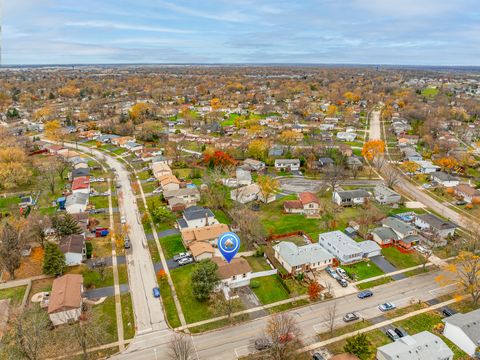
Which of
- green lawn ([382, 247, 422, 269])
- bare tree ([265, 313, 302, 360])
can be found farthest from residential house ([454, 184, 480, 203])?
bare tree ([265, 313, 302, 360])

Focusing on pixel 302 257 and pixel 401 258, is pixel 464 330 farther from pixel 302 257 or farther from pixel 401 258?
pixel 302 257

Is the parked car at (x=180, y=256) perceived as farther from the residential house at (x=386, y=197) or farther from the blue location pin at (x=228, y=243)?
the residential house at (x=386, y=197)

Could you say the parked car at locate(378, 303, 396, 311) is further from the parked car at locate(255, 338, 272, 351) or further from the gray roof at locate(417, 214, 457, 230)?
the gray roof at locate(417, 214, 457, 230)

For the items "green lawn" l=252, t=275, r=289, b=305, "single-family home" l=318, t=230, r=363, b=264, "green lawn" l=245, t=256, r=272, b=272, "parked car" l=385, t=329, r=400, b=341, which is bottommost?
"green lawn" l=252, t=275, r=289, b=305

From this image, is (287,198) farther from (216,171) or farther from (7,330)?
(7,330)

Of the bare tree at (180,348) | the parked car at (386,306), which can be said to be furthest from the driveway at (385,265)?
the bare tree at (180,348)

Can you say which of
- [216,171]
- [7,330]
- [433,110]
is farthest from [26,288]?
[433,110]
